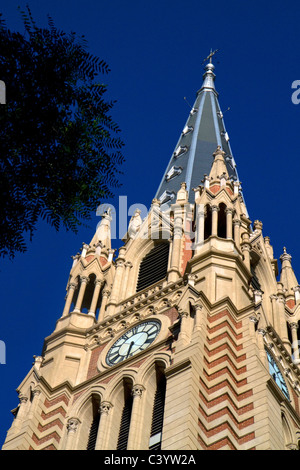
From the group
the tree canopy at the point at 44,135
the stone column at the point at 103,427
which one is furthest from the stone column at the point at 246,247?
the tree canopy at the point at 44,135

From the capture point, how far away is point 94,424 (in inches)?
1305

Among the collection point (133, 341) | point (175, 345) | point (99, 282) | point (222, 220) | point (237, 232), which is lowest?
point (175, 345)

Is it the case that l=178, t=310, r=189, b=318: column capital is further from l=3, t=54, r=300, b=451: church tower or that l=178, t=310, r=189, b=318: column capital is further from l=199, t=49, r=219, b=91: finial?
l=199, t=49, r=219, b=91: finial

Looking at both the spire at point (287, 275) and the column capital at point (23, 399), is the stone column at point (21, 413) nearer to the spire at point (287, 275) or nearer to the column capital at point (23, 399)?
the column capital at point (23, 399)

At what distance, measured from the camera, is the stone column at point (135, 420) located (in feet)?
98.1

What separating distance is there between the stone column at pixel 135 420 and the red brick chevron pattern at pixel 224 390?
2.70 m

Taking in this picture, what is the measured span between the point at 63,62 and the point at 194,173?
38.5m

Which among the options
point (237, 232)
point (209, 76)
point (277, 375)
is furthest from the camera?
point (209, 76)

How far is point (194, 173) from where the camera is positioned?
53.8 metres

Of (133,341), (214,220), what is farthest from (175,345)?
(214,220)

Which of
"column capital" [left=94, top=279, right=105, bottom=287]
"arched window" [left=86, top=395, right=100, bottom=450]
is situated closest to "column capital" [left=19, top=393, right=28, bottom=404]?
"arched window" [left=86, top=395, right=100, bottom=450]

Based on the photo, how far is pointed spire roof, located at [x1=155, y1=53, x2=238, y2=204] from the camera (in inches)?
2091

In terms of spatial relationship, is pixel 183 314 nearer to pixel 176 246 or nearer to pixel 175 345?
pixel 175 345

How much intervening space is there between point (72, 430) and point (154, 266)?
41.2ft
